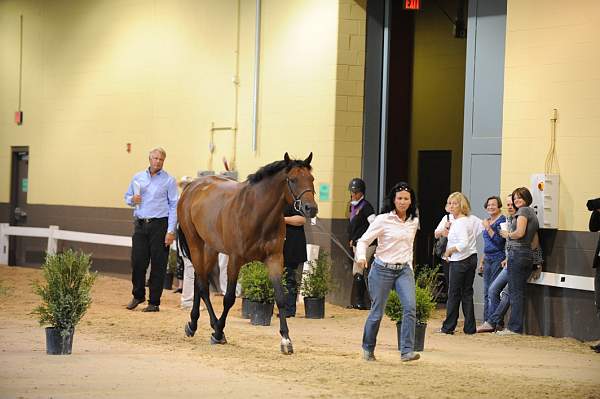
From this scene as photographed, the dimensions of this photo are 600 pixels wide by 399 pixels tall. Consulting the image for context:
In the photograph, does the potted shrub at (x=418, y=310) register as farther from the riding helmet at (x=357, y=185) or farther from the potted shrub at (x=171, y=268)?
the potted shrub at (x=171, y=268)

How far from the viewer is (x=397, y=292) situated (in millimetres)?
9633

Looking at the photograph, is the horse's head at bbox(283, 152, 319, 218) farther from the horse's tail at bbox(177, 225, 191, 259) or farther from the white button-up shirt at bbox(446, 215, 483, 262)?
the white button-up shirt at bbox(446, 215, 483, 262)

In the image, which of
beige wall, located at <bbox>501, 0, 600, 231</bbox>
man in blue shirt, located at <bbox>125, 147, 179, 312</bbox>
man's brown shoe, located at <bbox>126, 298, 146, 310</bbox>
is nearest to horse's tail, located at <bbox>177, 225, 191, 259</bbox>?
man in blue shirt, located at <bbox>125, 147, 179, 312</bbox>

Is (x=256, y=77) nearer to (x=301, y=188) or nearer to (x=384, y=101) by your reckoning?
(x=384, y=101)

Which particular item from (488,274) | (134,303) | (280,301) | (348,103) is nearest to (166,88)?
(348,103)

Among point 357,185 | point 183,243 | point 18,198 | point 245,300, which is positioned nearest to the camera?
point 183,243

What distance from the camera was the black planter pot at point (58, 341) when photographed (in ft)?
30.9

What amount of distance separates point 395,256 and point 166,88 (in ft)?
31.6

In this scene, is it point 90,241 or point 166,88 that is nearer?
point 166,88

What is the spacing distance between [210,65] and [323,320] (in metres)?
5.62

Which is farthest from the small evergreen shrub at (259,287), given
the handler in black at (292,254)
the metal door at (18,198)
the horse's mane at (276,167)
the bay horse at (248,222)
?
the metal door at (18,198)

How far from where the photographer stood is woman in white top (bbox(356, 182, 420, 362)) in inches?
372

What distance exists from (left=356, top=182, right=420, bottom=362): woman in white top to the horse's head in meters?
0.93

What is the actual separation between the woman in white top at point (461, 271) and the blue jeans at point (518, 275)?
1.49 feet
